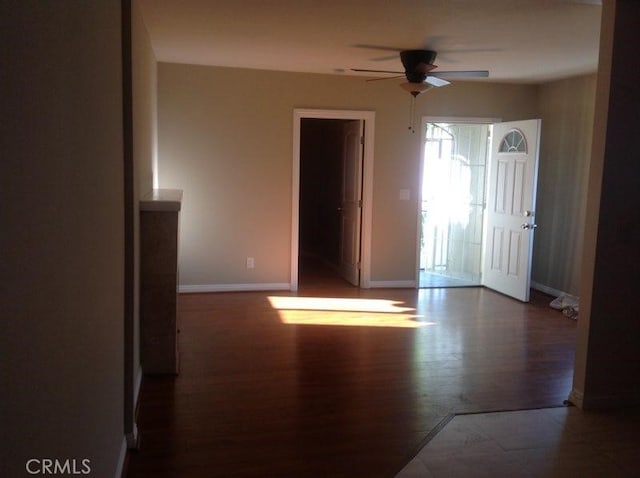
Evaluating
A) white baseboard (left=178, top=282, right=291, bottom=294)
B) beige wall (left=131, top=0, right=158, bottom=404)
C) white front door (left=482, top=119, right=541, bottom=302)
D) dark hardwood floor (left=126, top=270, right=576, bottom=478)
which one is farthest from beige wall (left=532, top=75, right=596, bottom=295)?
beige wall (left=131, top=0, right=158, bottom=404)

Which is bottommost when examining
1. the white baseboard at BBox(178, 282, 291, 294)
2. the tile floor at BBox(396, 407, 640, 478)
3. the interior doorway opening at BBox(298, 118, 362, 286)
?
the tile floor at BBox(396, 407, 640, 478)

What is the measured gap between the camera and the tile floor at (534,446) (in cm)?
264

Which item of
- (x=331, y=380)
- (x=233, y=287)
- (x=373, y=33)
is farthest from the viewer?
(x=233, y=287)

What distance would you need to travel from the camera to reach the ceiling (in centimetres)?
357

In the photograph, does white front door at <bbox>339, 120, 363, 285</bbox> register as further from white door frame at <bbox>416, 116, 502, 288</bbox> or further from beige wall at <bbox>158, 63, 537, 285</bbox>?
white door frame at <bbox>416, 116, 502, 288</bbox>

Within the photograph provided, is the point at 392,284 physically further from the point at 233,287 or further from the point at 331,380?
the point at 331,380

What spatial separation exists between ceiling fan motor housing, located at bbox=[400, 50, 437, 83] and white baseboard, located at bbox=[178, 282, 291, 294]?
2732 mm

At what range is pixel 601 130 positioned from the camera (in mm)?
3152

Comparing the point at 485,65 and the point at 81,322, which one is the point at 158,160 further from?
the point at 81,322

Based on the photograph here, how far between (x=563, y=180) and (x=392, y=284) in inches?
90.7

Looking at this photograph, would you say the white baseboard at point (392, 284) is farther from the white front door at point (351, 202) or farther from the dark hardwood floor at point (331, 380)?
the dark hardwood floor at point (331, 380)

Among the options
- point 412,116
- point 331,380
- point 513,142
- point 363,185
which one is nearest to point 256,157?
point 363,185

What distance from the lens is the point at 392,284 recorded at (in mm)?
6676

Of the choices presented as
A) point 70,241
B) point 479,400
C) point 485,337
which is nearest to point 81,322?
point 70,241
